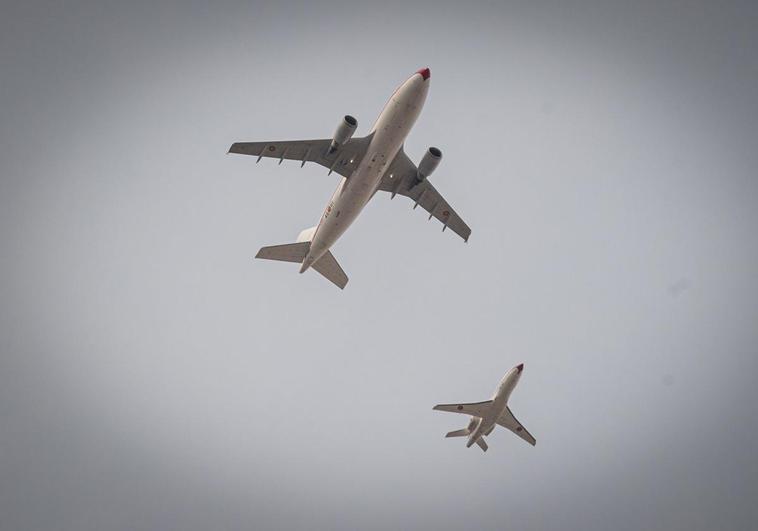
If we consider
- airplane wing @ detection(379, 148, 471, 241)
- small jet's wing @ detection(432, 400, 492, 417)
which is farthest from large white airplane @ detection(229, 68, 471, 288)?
small jet's wing @ detection(432, 400, 492, 417)

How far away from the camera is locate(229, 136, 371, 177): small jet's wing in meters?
33.0

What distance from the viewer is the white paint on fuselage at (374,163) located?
28.6 m

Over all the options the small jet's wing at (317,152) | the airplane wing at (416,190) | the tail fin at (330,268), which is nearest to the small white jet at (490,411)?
the airplane wing at (416,190)

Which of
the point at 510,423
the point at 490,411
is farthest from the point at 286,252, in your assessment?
the point at 510,423

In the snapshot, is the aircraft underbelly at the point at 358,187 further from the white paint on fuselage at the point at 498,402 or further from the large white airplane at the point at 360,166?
the white paint on fuselage at the point at 498,402

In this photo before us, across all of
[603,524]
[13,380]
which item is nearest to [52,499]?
[13,380]

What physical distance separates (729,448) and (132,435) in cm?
7862

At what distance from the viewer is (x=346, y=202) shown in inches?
1302

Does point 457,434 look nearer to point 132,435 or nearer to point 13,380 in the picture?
point 132,435

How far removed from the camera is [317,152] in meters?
34.2

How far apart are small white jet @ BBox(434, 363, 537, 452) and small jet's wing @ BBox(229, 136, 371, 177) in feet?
58.4

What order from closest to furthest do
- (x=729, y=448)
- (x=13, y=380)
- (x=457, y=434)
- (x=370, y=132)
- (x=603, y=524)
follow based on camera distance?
(x=370, y=132), (x=457, y=434), (x=603, y=524), (x=729, y=448), (x=13, y=380)

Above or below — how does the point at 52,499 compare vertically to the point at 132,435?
below

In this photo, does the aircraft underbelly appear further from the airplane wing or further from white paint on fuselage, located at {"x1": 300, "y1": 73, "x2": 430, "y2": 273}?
the airplane wing
